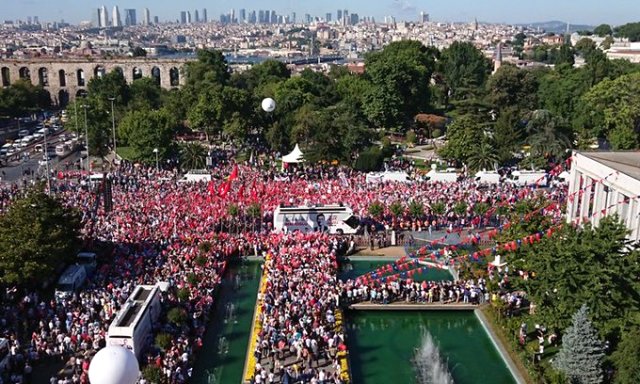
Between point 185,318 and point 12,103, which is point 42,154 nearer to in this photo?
point 12,103

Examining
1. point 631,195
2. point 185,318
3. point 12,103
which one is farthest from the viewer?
point 12,103

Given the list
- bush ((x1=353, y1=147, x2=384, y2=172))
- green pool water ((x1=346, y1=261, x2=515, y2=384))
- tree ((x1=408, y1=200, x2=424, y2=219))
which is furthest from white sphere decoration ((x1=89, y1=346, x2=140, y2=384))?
bush ((x1=353, y1=147, x2=384, y2=172))

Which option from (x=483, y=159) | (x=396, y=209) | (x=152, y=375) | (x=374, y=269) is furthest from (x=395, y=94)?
(x=152, y=375)

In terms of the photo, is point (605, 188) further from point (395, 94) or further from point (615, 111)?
point (395, 94)

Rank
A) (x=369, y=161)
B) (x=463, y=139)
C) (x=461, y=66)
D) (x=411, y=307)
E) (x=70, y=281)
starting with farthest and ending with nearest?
1. (x=461, y=66)
2. (x=369, y=161)
3. (x=463, y=139)
4. (x=411, y=307)
5. (x=70, y=281)

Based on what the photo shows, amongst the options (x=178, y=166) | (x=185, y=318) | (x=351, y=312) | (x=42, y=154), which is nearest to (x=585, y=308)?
(x=351, y=312)
